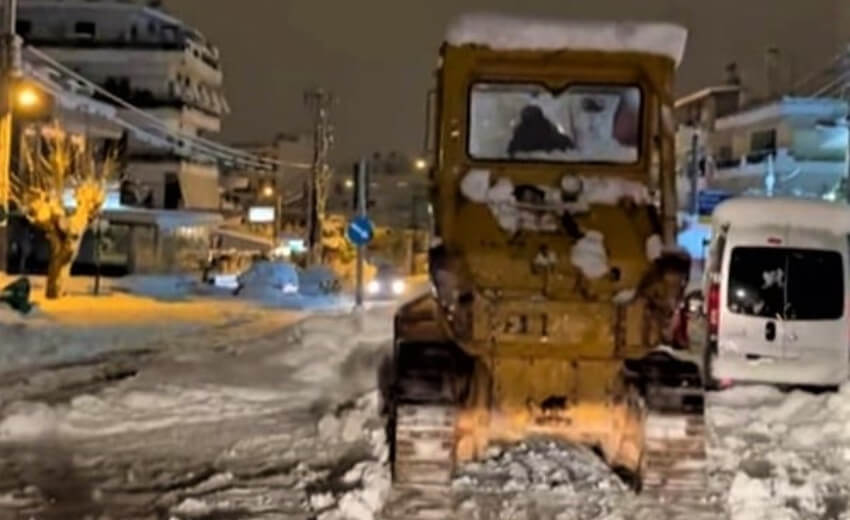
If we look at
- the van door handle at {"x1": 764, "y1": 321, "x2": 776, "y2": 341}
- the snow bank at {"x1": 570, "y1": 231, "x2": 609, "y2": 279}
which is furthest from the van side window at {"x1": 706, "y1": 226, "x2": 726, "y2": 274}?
the snow bank at {"x1": 570, "y1": 231, "x2": 609, "y2": 279}

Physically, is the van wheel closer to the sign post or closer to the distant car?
the sign post

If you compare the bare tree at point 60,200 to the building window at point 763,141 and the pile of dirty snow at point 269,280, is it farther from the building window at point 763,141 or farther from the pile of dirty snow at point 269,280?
the building window at point 763,141

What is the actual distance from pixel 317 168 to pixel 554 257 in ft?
181

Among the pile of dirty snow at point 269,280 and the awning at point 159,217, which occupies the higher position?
the awning at point 159,217

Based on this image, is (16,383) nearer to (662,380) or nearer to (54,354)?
(54,354)

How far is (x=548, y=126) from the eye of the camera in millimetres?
10477

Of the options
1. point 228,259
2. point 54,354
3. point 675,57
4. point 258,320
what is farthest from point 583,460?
point 228,259

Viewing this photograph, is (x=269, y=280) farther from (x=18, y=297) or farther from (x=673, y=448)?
(x=673, y=448)

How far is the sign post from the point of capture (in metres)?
29.4

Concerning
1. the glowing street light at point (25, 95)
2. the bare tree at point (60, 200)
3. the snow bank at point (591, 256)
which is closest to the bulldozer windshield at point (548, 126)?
the snow bank at point (591, 256)

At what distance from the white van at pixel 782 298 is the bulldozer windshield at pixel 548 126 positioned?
5787 mm

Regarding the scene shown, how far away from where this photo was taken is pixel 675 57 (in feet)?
33.7

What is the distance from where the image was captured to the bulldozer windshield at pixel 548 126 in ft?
34.2

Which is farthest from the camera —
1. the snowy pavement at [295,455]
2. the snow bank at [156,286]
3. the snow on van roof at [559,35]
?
the snow bank at [156,286]
